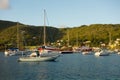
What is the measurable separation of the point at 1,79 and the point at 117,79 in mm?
15079

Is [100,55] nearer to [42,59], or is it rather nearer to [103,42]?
[42,59]

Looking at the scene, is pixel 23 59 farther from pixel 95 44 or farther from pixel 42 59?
pixel 95 44

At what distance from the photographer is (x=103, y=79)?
40.5 metres

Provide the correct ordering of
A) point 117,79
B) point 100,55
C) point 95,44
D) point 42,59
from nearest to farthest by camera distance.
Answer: point 117,79 < point 42,59 < point 100,55 < point 95,44

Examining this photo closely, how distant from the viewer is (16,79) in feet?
136

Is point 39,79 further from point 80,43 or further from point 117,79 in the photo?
point 80,43

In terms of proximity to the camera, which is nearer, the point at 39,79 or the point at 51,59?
the point at 39,79

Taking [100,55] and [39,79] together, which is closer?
[39,79]

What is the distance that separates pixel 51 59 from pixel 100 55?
121ft

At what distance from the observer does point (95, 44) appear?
191m

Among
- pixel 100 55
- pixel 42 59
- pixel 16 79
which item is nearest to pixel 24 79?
pixel 16 79

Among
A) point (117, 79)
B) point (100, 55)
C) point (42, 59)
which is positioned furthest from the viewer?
point (100, 55)

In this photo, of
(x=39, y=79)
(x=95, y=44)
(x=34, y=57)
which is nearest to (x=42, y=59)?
(x=34, y=57)

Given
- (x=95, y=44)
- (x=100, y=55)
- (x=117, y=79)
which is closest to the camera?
(x=117, y=79)
